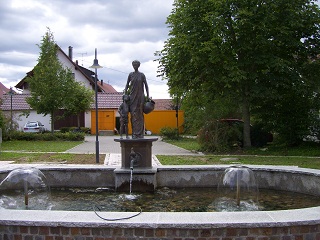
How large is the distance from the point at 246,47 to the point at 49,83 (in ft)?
52.6

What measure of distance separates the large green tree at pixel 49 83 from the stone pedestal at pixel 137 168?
20937 mm

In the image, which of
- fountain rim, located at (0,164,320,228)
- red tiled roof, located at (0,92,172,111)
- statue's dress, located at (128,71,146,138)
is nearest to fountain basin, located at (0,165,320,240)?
fountain rim, located at (0,164,320,228)

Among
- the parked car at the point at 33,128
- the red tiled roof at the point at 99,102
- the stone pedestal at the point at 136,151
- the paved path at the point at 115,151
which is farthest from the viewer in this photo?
the red tiled roof at the point at 99,102

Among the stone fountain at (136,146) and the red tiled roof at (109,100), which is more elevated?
the red tiled roof at (109,100)

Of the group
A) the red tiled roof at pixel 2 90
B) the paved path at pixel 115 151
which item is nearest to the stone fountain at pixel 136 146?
the paved path at pixel 115 151

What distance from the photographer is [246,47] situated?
18.0m


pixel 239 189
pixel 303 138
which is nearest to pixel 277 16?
pixel 303 138

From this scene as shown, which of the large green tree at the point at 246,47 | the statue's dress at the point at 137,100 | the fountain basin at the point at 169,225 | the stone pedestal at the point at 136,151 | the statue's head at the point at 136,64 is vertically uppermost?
Answer: the large green tree at the point at 246,47

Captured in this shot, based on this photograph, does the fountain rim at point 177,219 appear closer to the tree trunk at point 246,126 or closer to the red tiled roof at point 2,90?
the tree trunk at point 246,126

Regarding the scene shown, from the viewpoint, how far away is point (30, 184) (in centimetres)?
627

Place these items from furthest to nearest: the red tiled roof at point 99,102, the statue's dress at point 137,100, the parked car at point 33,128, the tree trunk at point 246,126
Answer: the red tiled roof at point 99,102
the parked car at point 33,128
the tree trunk at point 246,126
the statue's dress at point 137,100

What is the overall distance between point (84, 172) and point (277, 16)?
1294 centimetres

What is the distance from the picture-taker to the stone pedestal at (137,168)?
337 inches

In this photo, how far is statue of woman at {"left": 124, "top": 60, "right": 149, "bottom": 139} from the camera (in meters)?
9.21
